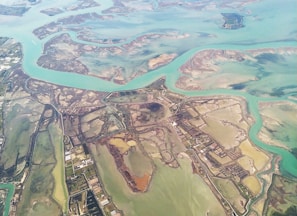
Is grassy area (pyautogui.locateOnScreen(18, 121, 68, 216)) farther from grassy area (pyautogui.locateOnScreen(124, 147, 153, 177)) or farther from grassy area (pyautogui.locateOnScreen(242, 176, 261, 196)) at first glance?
grassy area (pyautogui.locateOnScreen(242, 176, 261, 196))

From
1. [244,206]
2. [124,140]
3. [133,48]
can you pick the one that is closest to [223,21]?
[133,48]

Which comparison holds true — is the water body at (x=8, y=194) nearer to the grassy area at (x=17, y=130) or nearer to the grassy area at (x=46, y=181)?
the grassy area at (x=46, y=181)

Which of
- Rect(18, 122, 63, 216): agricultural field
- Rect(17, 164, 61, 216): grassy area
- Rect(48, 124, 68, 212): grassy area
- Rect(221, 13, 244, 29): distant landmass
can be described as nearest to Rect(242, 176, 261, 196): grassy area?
Rect(48, 124, 68, 212): grassy area

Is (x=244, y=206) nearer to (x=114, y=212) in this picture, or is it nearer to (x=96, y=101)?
(x=114, y=212)

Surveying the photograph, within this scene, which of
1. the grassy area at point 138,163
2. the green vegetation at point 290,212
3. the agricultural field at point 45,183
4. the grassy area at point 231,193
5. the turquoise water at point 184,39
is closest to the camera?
the green vegetation at point 290,212

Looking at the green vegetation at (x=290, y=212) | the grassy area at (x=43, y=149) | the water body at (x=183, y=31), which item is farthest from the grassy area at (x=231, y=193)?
the grassy area at (x=43, y=149)

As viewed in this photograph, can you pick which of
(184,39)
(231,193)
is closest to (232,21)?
(184,39)

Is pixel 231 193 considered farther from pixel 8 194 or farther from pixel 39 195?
pixel 8 194
